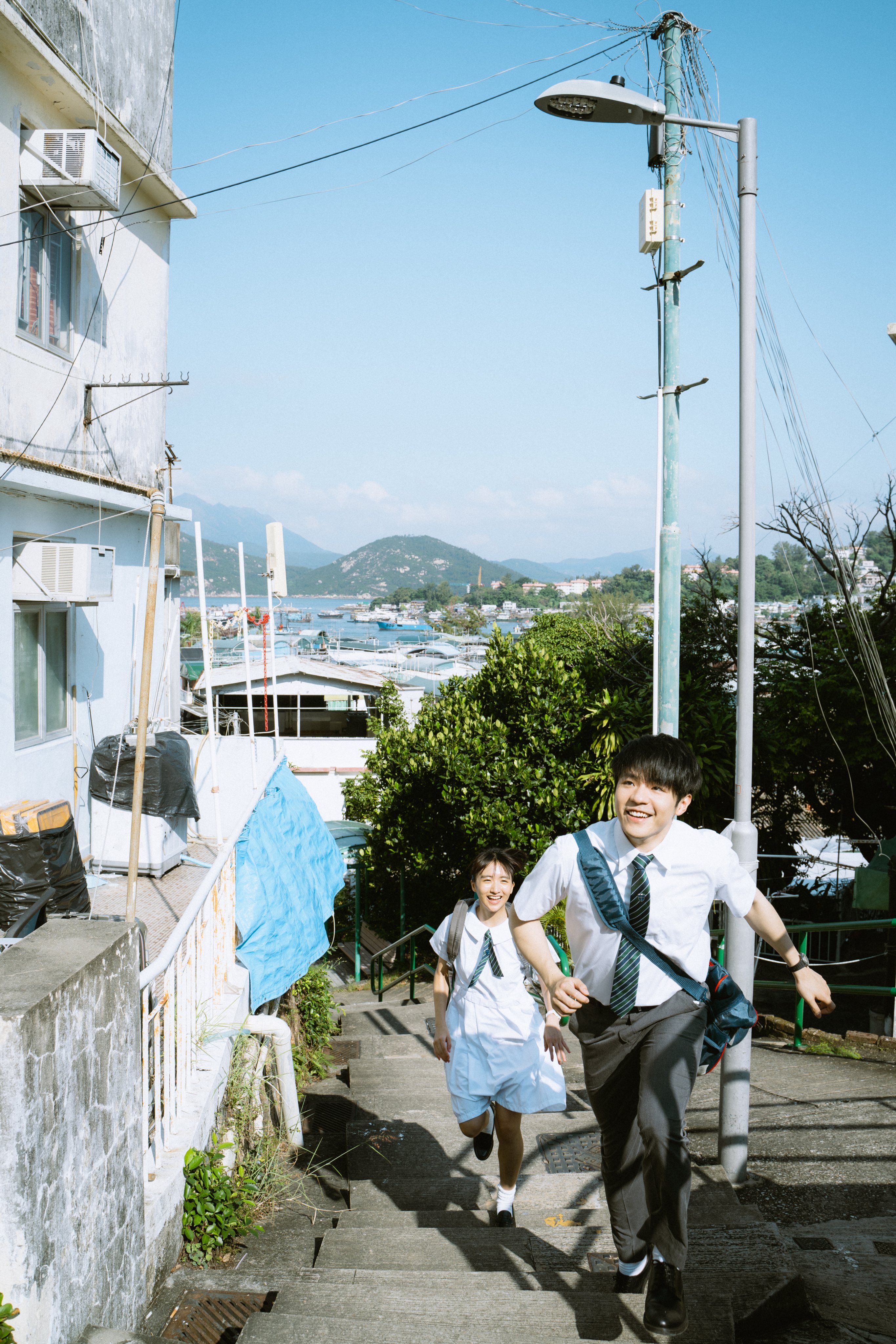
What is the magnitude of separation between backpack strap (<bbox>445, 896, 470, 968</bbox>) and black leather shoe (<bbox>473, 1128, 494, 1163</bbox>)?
2.80ft

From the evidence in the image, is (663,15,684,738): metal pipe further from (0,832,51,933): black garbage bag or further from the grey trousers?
(0,832,51,933): black garbage bag

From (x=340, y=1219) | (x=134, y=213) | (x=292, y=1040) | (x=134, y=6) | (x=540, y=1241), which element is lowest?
(x=292, y=1040)

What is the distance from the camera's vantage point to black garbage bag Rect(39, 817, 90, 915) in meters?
7.02

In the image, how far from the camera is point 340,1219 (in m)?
4.40

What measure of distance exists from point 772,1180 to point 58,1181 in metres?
3.49

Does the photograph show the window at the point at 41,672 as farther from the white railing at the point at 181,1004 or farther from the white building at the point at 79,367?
the white railing at the point at 181,1004

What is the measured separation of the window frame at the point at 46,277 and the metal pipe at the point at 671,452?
4.89m

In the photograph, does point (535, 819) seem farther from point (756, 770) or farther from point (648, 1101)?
point (648, 1101)

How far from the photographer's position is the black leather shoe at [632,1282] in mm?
3014

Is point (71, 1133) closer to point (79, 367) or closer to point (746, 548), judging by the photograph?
point (746, 548)

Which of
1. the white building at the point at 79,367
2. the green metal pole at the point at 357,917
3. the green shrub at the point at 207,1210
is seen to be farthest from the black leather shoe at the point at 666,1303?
the green metal pole at the point at 357,917

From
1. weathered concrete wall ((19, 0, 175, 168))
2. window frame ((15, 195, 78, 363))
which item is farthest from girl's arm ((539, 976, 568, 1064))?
weathered concrete wall ((19, 0, 175, 168))

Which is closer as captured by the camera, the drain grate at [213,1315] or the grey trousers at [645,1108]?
the grey trousers at [645,1108]

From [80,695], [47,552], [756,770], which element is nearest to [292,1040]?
[80,695]
